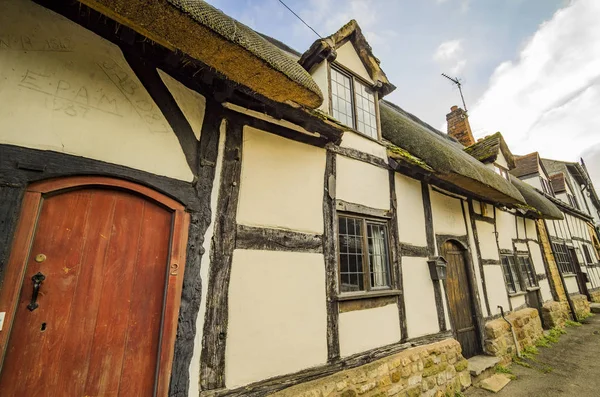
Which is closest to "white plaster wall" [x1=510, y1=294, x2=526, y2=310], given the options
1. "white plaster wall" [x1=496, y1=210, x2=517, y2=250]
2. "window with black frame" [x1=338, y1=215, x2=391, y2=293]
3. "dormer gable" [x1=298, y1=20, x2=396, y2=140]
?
"white plaster wall" [x1=496, y1=210, x2=517, y2=250]

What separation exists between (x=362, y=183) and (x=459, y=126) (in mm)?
9287

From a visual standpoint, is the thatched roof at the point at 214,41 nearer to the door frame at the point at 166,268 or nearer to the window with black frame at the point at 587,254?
the door frame at the point at 166,268

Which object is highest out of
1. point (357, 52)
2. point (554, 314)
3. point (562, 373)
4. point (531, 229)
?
point (357, 52)

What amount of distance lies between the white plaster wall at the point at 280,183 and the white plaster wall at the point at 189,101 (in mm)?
543

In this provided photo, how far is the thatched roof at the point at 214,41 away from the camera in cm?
186

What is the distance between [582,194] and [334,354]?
23695mm

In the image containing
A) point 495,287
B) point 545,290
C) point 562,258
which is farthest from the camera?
point 562,258

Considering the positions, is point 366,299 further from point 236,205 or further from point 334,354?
point 236,205

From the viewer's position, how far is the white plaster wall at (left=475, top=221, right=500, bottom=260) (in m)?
6.60

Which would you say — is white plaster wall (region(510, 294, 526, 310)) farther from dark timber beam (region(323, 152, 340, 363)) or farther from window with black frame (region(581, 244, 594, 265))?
window with black frame (region(581, 244, 594, 265))

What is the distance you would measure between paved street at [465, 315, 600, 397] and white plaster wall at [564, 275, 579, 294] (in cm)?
353

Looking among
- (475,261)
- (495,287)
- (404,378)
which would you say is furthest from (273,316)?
(495,287)

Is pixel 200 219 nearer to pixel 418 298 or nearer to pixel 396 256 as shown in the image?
pixel 396 256

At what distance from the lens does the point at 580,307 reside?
9750 mm
